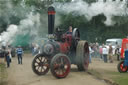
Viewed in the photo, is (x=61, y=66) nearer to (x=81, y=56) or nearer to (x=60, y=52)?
(x=60, y=52)

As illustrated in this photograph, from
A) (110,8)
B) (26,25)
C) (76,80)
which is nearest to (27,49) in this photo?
(26,25)

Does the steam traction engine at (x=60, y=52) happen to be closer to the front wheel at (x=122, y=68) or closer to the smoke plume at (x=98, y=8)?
the front wheel at (x=122, y=68)

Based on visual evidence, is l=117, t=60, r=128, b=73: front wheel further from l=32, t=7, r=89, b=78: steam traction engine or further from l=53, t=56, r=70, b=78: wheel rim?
l=53, t=56, r=70, b=78: wheel rim

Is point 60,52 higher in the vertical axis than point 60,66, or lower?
higher

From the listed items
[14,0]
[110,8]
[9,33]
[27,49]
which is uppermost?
[14,0]

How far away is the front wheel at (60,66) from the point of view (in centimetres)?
830

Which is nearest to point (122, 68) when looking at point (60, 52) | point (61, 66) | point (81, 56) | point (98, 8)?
point (81, 56)

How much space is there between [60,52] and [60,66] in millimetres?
1119

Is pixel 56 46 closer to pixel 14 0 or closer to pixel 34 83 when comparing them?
pixel 34 83

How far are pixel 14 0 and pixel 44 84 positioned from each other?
16111 mm

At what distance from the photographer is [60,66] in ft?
28.1

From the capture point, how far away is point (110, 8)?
48.0ft

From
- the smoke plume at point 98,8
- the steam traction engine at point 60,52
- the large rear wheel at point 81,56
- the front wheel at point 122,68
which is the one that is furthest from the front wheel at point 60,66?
the smoke plume at point 98,8

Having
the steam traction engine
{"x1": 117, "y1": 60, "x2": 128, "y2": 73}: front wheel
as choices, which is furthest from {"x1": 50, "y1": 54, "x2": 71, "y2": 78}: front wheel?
{"x1": 117, "y1": 60, "x2": 128, "y2": 73}: front wheel
